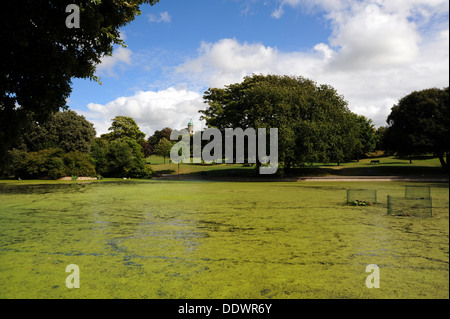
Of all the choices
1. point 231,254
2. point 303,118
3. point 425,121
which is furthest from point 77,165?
point 425,121

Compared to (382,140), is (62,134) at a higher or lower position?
higher

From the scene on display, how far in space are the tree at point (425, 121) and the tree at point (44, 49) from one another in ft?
22.4

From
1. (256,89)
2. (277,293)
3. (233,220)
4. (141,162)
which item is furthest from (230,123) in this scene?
(277,293)

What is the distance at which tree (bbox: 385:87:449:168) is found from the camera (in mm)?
1870

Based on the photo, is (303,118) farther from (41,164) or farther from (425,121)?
(41,164)

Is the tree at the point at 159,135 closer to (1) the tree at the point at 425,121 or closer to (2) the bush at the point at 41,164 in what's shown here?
(2) the bush at the point at 41,164

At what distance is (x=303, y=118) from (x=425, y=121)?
2898 cm

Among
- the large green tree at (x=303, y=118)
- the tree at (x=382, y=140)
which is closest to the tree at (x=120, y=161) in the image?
the large green tree at (x=303, y=118)

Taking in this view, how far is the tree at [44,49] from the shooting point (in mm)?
6496

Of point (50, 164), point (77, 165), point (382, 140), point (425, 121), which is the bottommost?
point (77, 165)

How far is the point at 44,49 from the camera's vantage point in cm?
737

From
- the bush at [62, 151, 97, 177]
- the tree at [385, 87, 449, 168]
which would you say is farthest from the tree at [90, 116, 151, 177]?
the tree at [385, 87, 449, 168]

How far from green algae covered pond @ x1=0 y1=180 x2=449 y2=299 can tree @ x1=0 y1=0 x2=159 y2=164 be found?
3476mm

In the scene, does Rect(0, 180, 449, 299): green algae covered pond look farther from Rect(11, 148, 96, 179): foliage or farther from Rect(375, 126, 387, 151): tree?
Rect(11, 148, 96, 179): foliage
